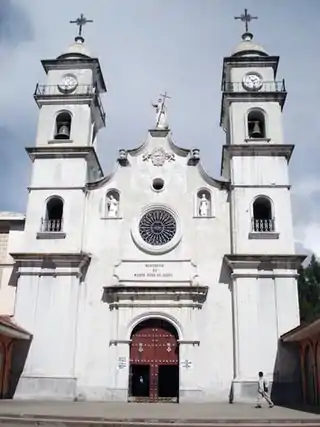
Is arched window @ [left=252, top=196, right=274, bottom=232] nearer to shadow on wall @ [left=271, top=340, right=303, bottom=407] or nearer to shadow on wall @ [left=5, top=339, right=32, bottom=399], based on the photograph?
shadow on wall @ [left=271, top=340, right=303, bottom=407]

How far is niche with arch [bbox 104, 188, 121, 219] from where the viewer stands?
21.9 m

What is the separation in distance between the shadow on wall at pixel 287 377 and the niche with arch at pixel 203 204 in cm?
613

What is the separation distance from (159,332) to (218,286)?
305 cm

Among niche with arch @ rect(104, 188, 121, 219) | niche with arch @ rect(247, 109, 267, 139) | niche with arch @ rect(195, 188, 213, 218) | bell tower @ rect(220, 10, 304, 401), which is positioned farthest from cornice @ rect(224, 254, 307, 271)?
niche with arch @ rect(247, 109, 267, 139)

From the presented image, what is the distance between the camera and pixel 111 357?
774 inches

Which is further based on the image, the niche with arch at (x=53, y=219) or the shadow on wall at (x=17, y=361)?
the niche with arch at (x=53, y=219)

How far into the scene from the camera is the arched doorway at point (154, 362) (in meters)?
19.7

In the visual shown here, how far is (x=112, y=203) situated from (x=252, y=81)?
29.9 feet

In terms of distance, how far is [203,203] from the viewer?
21.9 metres

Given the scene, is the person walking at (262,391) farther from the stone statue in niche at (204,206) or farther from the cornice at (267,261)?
the stone statue in niche at (204,206)

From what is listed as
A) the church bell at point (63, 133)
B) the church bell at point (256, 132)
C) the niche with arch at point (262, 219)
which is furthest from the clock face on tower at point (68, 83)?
the niche with arch at point (262, 219)

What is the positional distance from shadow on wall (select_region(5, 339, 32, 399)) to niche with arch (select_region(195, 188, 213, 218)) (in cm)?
880

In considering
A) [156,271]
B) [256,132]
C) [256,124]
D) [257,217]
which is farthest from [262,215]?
[156,271]

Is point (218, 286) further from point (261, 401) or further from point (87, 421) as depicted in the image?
point (87, 421)
